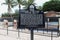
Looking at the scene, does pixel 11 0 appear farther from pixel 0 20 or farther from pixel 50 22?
pixel 50 22

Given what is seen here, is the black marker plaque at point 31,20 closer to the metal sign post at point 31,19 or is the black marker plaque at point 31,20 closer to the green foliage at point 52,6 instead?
the metal sign post at point 31,19

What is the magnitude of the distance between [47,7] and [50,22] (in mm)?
48619

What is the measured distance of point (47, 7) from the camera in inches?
3056

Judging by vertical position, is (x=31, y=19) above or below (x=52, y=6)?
above

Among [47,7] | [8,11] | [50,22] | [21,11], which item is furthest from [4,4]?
[21,11]

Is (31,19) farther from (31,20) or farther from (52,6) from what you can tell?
(52,6)

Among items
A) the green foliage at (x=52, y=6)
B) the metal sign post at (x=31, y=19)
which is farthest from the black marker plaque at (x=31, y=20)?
the green foliage at (x=52, y=6)

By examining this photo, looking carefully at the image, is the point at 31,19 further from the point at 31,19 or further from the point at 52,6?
the point at 52,6

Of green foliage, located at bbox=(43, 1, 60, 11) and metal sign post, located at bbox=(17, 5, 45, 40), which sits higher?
metal sign post, located at bbox=(17, 5, 45, 40)

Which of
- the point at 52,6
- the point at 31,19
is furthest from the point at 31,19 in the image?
the point at 52,6

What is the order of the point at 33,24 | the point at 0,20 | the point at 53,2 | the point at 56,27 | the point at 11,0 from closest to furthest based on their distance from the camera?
the point at 33,24
the point at 56,27
the point at 0,20
the point at 11,0
the point at 53,2

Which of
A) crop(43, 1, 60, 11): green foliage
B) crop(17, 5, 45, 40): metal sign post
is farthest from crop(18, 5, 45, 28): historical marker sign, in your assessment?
crop(43, 1, 60, 11): green foliage

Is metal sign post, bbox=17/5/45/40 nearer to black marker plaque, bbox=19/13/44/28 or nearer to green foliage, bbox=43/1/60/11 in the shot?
black marker plaque, bbox=19/13/44/28

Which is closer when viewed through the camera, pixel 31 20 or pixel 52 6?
pixel 31 20
